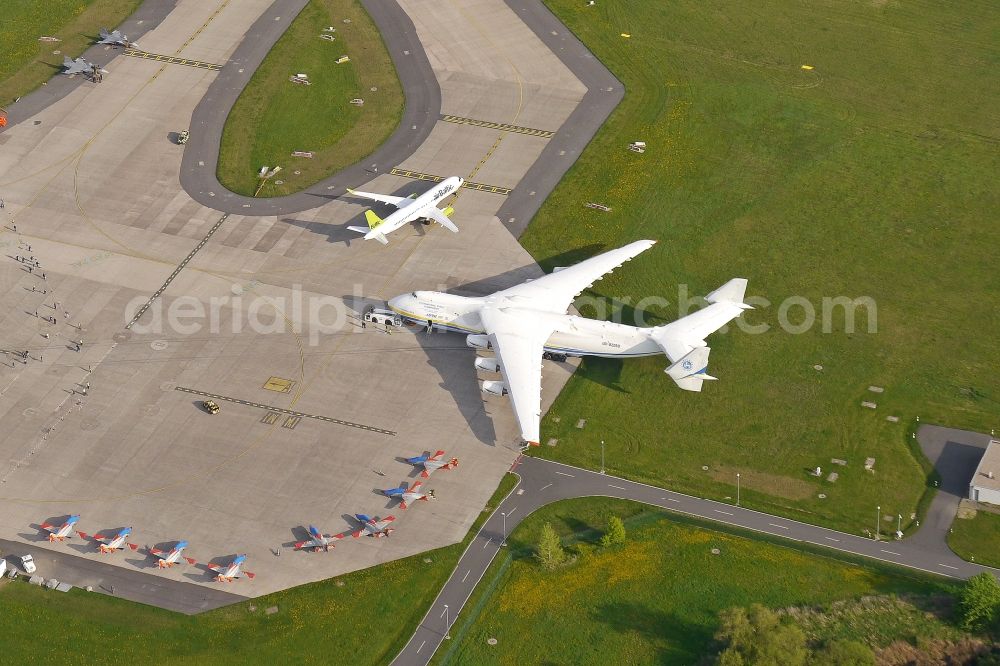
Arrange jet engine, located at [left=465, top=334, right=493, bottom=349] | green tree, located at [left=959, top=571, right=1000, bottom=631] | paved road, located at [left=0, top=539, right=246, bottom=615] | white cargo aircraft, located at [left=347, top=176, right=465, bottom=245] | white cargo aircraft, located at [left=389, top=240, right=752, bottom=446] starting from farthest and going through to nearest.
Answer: white cargo aircraft, located at [left=347, top=176, right=465, bottom=245] → jet engine, located at [left=465, top=334, right=493, bottom=349] → white cargo aircraft, located at [left=389, top=240, right=752, bottom=446] → paved road, located at [left=0, top=539, right=246, bottom=615] → green tree, located at [left=959, top=571, right=1000, bottom=631]

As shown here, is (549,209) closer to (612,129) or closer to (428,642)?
(612,129)

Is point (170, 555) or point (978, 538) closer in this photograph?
point (170, 555)

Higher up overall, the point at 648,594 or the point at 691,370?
the point at 691,370

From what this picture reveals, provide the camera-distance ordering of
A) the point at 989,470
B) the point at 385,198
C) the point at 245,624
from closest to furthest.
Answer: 1. the point at 245,624
2. the point at 989,470
3. the point at 385,198

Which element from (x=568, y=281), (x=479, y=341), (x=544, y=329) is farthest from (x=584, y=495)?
(x=568, y=281)

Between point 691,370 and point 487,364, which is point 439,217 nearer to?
point 487,364

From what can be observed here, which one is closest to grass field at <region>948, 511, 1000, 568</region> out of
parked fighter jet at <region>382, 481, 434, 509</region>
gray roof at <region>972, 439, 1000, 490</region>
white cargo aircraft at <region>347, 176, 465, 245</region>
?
gray roof at <region>972, 439, 1000, 490</region>

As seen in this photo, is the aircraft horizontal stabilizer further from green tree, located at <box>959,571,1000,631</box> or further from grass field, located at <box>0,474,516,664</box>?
green tree, located at <box>959,571,1000,631</box>
